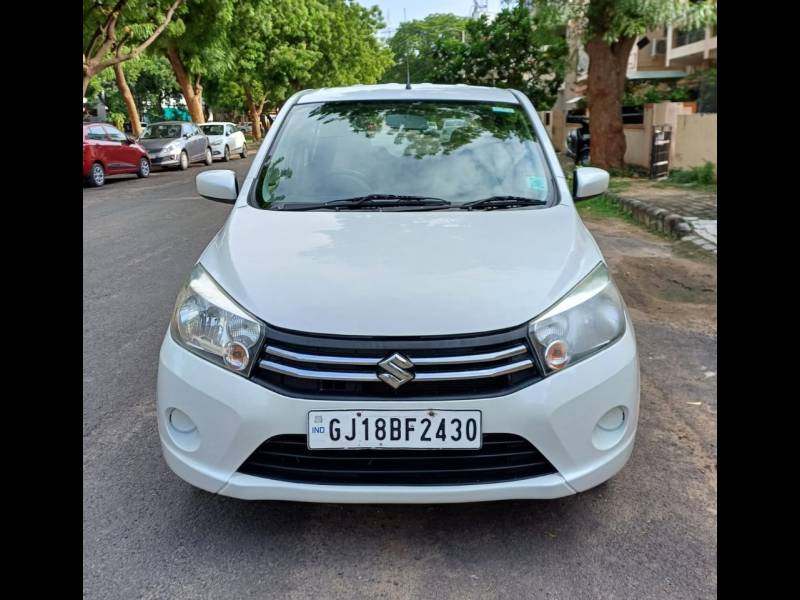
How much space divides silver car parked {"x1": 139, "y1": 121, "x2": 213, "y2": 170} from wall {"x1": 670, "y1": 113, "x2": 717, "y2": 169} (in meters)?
14.2

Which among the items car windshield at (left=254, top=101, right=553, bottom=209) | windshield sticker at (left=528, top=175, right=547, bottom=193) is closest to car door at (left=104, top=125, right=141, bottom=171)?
car windshield at (left=254, top=101, right=553, bottom=209)

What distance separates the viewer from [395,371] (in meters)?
2.32

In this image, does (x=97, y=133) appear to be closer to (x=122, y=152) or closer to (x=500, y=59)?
(x=122, y=152)

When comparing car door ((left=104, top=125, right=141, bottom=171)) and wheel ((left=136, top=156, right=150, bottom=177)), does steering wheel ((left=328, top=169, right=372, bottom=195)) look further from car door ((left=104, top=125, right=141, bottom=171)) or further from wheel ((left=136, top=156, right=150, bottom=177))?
wheel ((left=136, top=156, right=150, bottom=177))

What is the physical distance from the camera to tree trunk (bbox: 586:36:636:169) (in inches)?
589

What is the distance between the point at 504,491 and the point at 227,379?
0.98 meters

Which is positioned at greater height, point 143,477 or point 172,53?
point 172,53

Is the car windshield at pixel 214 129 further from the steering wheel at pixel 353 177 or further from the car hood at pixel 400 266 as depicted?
the car hood at pixel 400 266

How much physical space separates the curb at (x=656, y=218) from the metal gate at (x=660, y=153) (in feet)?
11.0

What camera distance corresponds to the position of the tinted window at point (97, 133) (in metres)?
17.2
